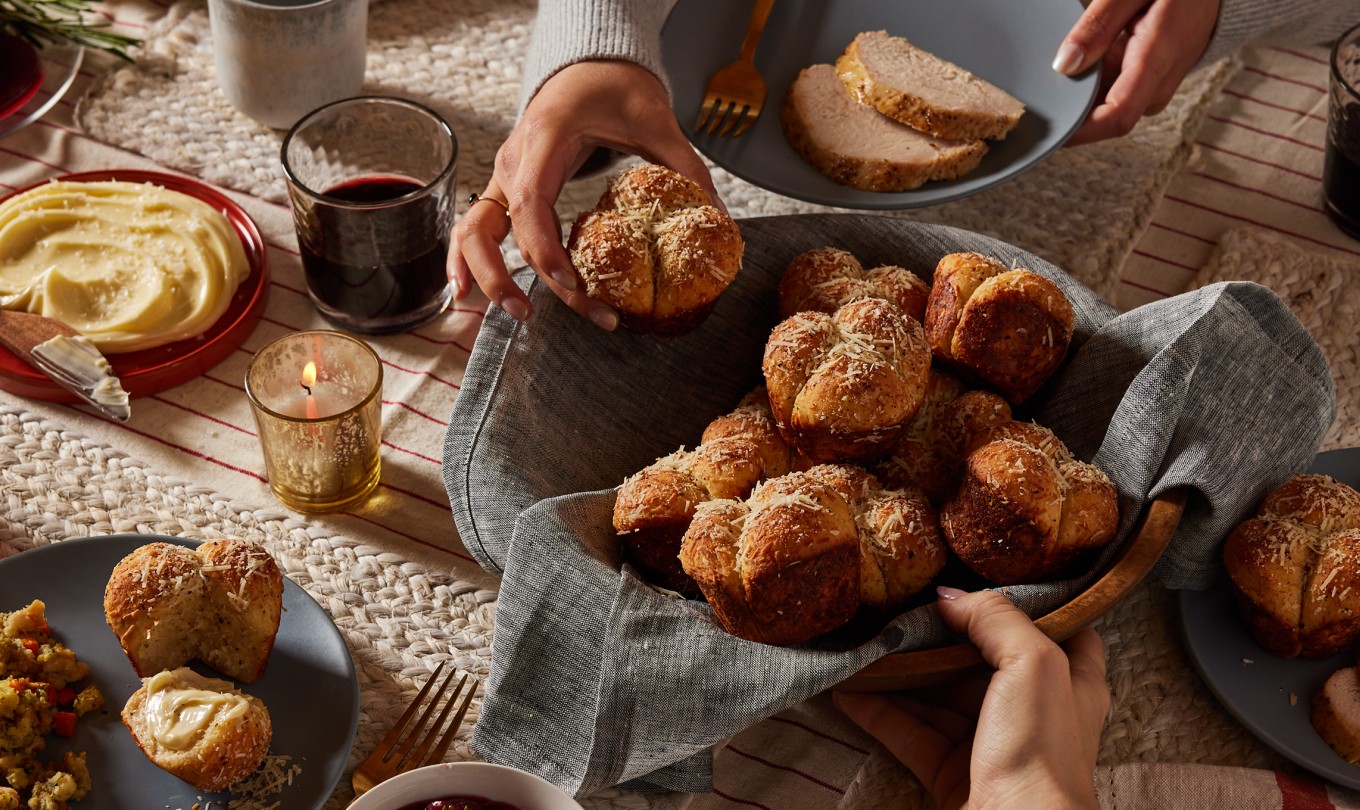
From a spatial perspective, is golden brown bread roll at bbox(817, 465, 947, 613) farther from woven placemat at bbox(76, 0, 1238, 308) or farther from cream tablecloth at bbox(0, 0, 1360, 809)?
woven placemat at bbox(76, 0, 1238, 308)

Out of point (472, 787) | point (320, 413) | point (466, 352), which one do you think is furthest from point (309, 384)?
point (472, 787)

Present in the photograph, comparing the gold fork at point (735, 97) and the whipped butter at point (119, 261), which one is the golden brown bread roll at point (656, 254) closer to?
the gold fork at point (735, 97)

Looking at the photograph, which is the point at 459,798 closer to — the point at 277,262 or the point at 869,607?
the point at 869,607

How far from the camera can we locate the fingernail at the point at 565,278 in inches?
64.5

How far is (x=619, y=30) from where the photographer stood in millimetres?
2008

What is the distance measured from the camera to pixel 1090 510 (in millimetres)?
1435

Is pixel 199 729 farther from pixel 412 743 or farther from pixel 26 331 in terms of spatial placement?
pixel 26 331

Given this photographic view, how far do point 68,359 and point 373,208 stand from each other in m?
0.50

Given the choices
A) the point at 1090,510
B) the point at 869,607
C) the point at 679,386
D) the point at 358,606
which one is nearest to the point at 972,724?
the point at 869,607

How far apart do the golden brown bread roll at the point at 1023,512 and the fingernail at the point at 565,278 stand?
571 mm

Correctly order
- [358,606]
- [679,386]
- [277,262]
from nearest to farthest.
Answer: [358,606], [679,386], [277,262]

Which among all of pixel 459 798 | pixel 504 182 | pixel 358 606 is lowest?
pixel 358 606

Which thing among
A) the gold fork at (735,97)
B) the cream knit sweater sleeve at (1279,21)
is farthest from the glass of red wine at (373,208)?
the cream knit sweater sleeve at (1279,21)

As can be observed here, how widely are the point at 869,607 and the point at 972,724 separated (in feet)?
0.68
